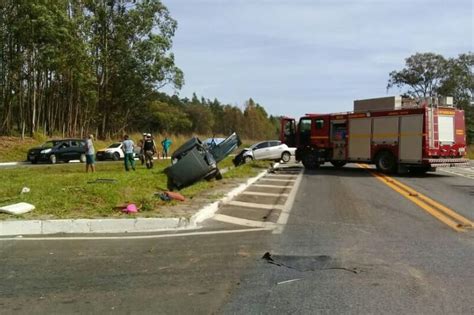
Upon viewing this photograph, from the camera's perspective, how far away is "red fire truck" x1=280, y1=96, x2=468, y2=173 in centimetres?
2284

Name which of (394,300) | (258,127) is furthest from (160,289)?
(258,127)

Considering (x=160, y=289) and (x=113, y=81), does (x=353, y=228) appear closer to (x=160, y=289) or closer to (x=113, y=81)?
(x=160, y=289)

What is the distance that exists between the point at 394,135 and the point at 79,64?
29948mm

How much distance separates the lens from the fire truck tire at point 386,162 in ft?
79.3

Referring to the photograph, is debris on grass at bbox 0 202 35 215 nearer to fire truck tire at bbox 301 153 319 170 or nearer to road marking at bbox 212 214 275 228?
road marking at bbox 212 214 275 228

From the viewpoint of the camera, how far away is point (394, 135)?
2402 centimetres

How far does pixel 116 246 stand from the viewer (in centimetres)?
831

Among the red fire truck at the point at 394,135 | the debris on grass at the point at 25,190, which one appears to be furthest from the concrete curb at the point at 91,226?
the red fire truck at the point at 394,135

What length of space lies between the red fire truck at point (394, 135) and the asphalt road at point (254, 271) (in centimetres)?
1327

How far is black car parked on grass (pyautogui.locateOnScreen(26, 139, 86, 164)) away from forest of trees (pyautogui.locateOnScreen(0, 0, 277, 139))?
6528mm

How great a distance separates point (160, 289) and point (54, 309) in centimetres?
110

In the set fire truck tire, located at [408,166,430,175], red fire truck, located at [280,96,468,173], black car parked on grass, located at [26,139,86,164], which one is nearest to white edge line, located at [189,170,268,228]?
red fire truck, located at [280,96,468,173]

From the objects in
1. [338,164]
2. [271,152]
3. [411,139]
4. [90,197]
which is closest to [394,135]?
[411,139]

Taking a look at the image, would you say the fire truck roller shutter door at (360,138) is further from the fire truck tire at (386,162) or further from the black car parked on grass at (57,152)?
the black car parked on grass at (57,152)
